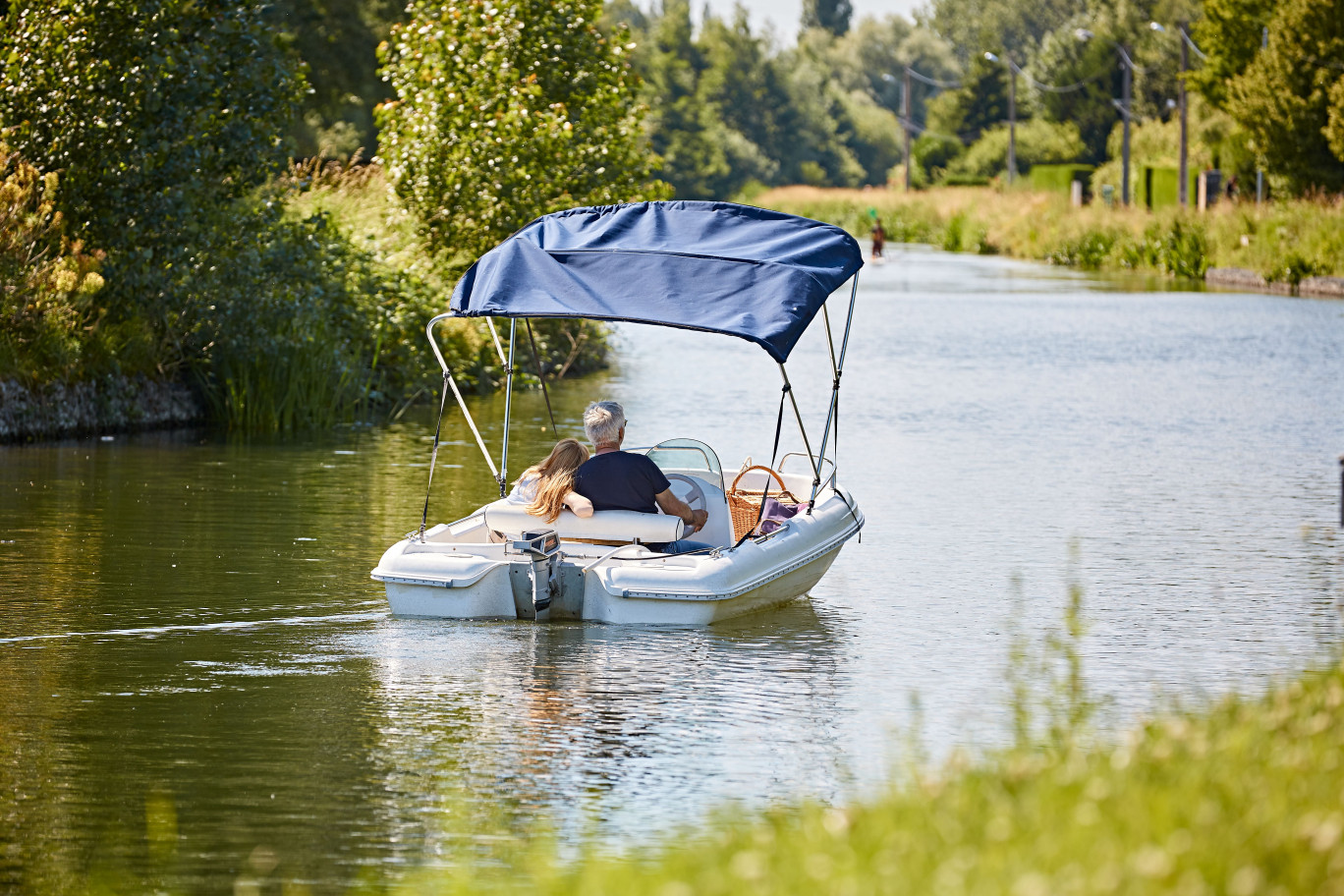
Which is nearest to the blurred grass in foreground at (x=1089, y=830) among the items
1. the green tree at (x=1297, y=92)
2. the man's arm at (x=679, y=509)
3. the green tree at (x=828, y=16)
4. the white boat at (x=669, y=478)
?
the white boat at (x=669, y=478)

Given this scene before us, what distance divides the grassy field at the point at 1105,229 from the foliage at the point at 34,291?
28559mm

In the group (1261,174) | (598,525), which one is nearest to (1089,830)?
(598,525)

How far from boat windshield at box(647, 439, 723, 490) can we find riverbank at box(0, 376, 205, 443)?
340 inches

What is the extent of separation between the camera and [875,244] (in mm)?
60281

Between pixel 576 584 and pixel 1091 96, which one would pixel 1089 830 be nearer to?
pixel 576 584

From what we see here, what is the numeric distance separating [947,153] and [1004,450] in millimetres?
81607

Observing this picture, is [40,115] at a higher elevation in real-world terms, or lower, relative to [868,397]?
higher

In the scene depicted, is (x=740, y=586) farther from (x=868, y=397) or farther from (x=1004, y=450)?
(x=868, y=397)

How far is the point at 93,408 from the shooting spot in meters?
19.7

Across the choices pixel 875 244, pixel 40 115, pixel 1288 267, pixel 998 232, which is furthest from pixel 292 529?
pixel 998 232

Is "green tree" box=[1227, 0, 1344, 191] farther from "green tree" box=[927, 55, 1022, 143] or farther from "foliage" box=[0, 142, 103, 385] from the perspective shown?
"green tree" box=[927, 55, 1022, 143]

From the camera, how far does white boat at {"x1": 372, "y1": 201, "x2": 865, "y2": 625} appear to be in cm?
1065

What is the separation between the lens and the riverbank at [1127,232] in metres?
42.0

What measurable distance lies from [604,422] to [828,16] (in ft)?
514
